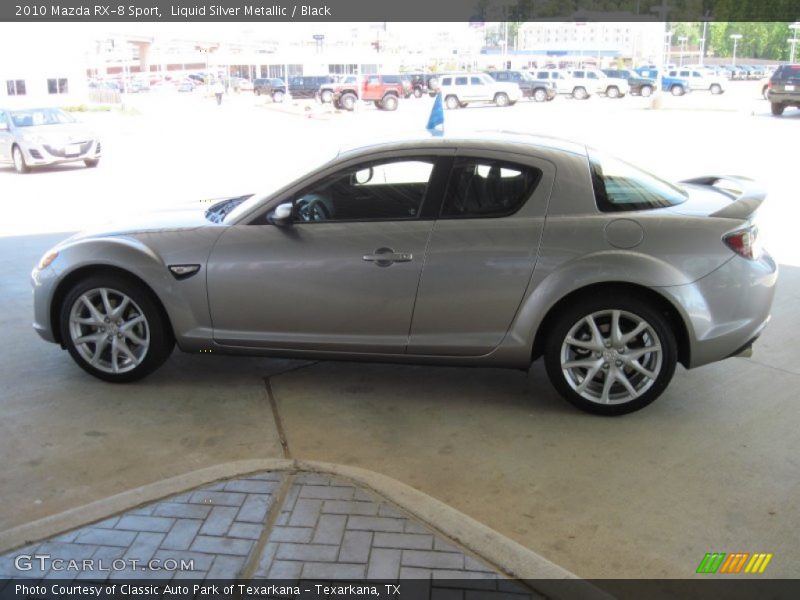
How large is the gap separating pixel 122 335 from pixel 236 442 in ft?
4.09

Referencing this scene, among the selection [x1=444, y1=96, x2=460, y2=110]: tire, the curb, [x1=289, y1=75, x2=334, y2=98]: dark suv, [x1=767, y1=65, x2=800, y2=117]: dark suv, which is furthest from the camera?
[x1=289, y1=75, x2=334, y2=98]: dark suv

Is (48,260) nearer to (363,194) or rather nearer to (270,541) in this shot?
(363,194)

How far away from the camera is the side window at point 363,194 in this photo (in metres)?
4.71

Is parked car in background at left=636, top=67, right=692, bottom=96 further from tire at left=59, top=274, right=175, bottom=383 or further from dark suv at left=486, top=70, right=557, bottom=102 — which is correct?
tire at left=59, top=274, right=175, bottom=383

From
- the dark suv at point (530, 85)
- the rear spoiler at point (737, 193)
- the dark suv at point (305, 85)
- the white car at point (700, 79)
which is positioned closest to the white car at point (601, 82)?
the dark suv at point (530, 85)

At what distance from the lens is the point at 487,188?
463 centimetres

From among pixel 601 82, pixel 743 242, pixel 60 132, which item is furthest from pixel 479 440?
pixel 601 82

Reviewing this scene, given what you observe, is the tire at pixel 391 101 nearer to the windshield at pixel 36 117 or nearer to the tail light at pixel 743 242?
the windshield at pixel 36 117

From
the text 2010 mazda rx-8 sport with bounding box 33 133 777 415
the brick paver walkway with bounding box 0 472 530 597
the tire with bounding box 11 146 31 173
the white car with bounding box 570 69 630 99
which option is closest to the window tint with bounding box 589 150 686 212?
the text 2010 mazda rx-8 sport with bounding box 33 133 777 415

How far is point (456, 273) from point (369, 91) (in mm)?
38999

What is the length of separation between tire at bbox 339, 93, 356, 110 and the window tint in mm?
38248

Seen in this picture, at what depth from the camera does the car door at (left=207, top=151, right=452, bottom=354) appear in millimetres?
4598
